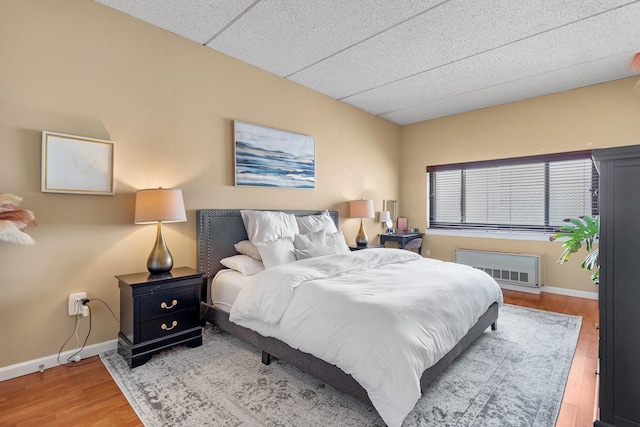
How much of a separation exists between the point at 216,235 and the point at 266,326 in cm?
126

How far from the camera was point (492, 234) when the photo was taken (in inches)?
196

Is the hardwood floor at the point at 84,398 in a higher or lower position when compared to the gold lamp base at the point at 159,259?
lower

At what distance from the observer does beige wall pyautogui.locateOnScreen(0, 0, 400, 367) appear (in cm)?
225

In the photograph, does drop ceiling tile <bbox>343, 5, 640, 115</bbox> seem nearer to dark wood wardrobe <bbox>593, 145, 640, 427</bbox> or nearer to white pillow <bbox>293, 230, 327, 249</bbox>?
white pillow <bbox>293, 230, 327, 249</bbox>

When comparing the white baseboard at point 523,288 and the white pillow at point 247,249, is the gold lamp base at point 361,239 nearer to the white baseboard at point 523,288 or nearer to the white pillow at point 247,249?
the white pillow at point 247,249

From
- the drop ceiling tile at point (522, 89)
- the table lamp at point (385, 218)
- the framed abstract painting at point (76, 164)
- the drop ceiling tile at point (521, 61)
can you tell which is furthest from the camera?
the table lamp at point (385, 218)

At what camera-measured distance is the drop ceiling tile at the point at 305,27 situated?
8.38 feet

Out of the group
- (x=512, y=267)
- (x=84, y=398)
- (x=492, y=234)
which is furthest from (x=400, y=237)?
(x=84, y=398)

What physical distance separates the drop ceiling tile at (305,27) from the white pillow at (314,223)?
5.86 ft

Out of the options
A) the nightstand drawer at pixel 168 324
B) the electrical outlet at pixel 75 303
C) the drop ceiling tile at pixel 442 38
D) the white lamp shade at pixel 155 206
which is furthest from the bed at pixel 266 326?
the drop ceiling tile at pixel 442 38

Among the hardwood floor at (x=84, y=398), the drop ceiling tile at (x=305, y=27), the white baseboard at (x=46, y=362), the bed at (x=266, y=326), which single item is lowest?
the hardwood floor at (x=84, y=398)

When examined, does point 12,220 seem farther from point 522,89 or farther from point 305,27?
point 522,89

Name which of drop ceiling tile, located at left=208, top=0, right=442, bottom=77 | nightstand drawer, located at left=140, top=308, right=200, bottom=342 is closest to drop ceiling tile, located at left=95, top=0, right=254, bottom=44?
drop ceiling tile, located at left=208, top=0, right=442, bottom=77

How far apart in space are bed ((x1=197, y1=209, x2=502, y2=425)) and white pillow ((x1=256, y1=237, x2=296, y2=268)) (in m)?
0.47
